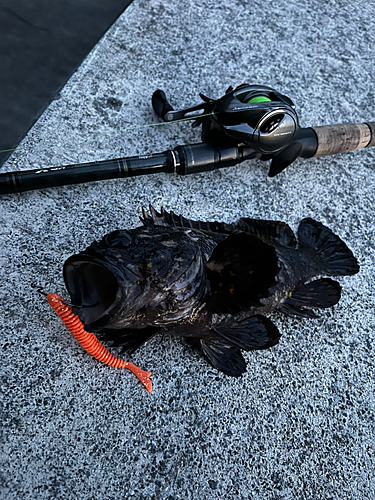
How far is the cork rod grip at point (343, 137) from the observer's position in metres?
2.59

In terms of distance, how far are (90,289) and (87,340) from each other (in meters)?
0.39

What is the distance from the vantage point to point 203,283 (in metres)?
1.75

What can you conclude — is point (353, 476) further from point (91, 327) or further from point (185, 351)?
point (91, 327)

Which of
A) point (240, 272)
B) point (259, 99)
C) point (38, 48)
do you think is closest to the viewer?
point (240, 272)

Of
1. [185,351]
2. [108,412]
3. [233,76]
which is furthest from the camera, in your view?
[233,76]

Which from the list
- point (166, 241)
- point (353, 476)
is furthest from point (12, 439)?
point (353, 476)

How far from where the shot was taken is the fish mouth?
4.76 ft

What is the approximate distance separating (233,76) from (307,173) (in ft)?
2.90

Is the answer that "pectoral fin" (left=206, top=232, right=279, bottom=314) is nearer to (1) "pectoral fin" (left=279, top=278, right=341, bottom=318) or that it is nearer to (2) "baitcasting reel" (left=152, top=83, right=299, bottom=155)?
(1) "pectoral fin" (left=279, top=278, right=341, bottom=318)

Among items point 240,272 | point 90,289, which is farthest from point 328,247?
point 90,289

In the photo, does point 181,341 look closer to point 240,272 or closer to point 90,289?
point 240,272

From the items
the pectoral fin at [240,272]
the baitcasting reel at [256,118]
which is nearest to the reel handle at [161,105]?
the baitcasting reel at [256,118]

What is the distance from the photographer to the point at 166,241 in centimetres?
168

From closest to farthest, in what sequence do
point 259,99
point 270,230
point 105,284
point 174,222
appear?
1. point 105,284
2. point 174,222
3. point 259,99
4. point 270,230
